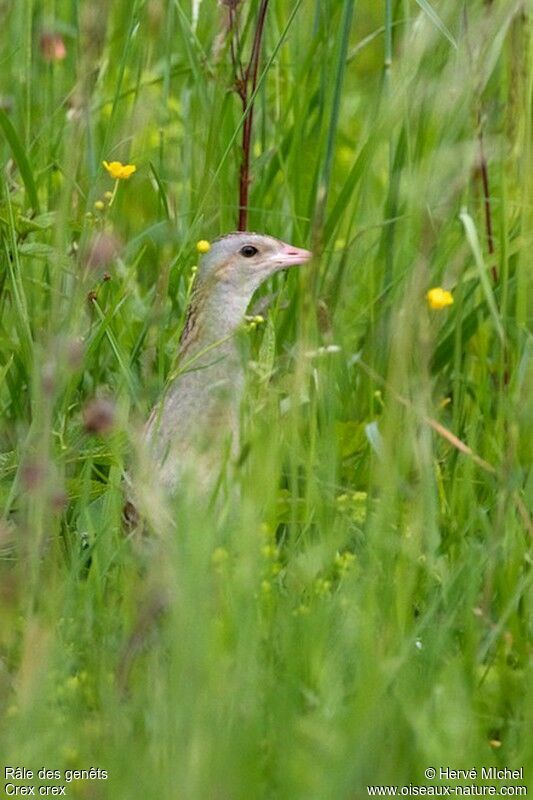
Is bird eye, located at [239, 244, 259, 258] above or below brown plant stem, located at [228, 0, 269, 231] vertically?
below

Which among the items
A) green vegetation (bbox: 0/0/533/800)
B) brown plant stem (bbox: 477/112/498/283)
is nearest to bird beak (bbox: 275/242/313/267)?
green vegetation (bbox: 0/0/533/800)

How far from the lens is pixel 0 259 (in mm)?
4195

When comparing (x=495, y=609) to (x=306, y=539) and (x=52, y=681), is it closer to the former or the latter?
(x=306, y=539)

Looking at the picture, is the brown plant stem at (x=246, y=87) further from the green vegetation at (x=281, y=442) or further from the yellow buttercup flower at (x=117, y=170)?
the yellow buttercup flower at (x=117, y=170)

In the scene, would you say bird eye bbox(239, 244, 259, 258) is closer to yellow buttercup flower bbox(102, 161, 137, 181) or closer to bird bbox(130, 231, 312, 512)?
bird bbox(130, 231, 312, 512)

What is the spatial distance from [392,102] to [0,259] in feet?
4.07

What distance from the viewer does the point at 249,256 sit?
4.47 m

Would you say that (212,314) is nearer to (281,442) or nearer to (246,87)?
(246,87)

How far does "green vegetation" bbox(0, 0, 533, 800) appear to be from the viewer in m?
2.53

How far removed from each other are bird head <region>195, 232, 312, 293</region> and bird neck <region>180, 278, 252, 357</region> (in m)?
0.03

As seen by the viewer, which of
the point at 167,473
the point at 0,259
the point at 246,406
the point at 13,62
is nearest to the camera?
the point at 246,406

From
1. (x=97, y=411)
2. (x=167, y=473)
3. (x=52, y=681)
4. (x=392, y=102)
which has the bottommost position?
(x=167, y=473)

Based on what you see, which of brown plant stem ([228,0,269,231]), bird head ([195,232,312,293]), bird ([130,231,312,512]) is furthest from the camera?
bird head ([195,232,312,293])

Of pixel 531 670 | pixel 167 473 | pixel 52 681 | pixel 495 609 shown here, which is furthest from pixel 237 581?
pixel 167 473
